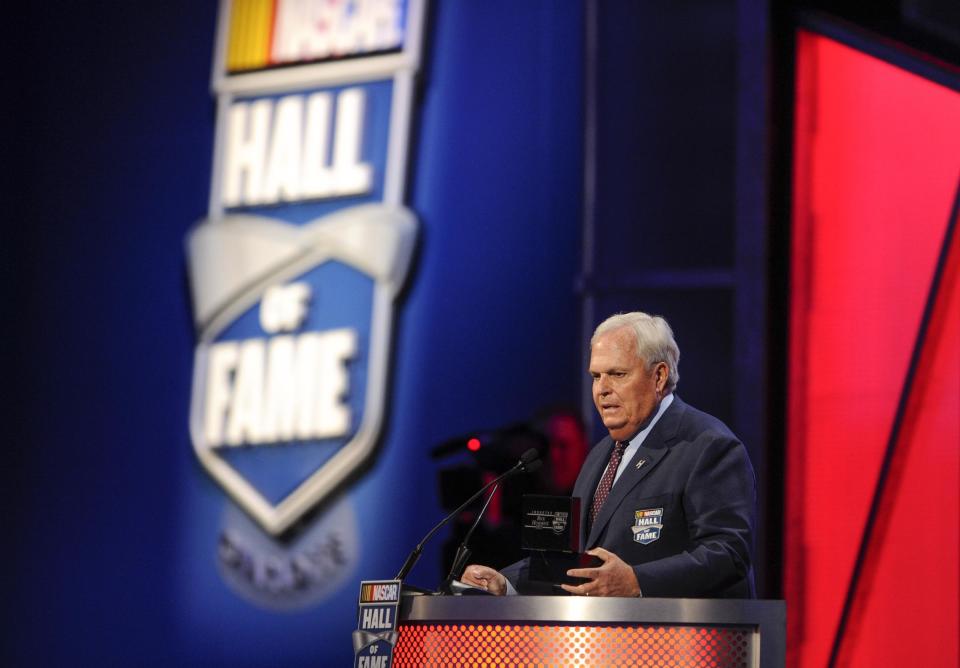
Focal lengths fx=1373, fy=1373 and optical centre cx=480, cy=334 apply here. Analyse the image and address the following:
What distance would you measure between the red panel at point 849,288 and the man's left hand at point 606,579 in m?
2.31

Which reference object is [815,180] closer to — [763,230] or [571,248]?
[763,230]

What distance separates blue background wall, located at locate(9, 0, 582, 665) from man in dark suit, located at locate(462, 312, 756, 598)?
9.35ft

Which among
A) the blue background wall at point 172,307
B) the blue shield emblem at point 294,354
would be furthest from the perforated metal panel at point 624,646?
the blue shield emblem at point 294,354

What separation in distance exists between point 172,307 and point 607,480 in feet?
12.8

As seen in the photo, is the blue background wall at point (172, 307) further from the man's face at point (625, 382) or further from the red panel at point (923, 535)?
the man's face at point (625, 382)

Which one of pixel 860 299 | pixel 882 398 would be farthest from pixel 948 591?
pixel 860 299

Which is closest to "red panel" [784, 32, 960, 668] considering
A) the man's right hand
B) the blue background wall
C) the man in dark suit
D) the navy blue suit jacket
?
the blue background wall

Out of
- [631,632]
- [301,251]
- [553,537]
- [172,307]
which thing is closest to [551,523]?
[553,537]

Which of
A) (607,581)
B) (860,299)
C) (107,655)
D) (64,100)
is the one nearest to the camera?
(607,581)

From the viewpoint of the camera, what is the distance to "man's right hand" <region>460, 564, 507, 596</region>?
2318 millimetres

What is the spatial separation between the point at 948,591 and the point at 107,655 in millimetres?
3548

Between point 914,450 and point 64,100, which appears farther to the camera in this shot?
point 64,100

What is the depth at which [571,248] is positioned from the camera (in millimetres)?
5492

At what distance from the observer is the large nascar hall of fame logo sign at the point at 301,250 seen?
5.66m
